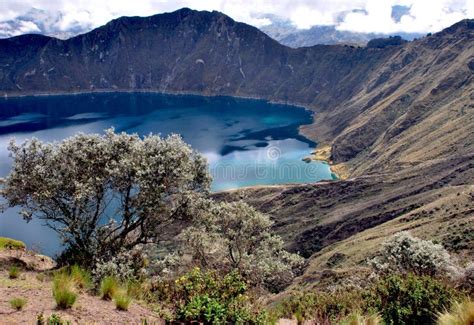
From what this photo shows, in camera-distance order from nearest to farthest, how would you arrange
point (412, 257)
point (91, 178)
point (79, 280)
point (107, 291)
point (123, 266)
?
1. point (107, 291)
2. point (79, 280)
3. point (123, 266)
4. point (91, 178)
5. point (412, 257)

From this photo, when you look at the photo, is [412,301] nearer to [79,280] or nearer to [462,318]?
[462,318]

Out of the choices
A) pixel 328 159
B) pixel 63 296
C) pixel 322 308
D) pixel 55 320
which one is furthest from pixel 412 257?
pixel 328 159

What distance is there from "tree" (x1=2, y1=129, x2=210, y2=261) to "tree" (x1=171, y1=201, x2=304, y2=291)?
5.68 meters

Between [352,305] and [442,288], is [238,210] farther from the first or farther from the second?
[442,288]

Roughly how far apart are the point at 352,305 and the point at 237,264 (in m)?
14.7

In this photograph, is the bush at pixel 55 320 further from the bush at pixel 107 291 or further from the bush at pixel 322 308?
the bush at pixel 322 308

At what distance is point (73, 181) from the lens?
21.5 metres

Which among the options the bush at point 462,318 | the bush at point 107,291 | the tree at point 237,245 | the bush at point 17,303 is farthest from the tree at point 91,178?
the bush at point 462,318

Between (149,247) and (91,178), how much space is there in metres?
7.35

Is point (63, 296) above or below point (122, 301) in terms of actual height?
above

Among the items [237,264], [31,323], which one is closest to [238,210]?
[237,264]

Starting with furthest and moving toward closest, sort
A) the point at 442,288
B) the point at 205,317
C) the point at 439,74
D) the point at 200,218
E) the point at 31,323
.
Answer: the point at 439,74 → the point at 200,218 → the point at 442,288 → the point at 205,317 → the point at 31,323

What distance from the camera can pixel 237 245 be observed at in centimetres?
3306

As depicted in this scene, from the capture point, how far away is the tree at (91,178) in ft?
71.4
